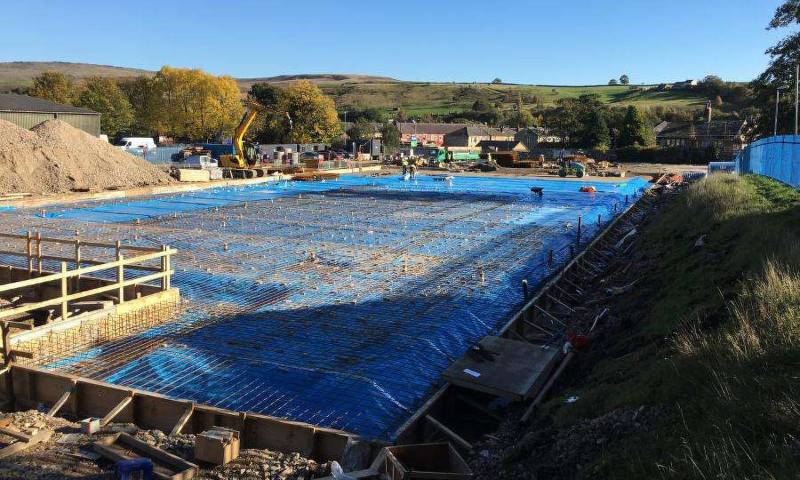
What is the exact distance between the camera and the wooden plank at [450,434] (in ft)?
23.6

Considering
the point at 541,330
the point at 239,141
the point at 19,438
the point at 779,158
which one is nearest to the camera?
the point at 19,438

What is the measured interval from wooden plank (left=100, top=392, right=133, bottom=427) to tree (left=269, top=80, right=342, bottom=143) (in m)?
67.4

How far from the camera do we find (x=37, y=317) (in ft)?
39.9

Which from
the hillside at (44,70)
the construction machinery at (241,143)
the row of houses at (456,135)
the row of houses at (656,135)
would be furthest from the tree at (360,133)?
the hillside at (44,70)

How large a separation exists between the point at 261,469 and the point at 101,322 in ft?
18.0

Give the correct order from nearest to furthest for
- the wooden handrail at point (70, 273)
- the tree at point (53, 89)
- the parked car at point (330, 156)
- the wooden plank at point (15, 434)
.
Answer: the wooden plank at point (15, 434) < the wooden handrail at point (70, 273) < the parked car at point (330, 156) < the tree at point (53, 89)

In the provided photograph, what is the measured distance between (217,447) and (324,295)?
682cm

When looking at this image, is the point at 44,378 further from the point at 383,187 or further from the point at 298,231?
the point at 383,187

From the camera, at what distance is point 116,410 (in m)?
7.71

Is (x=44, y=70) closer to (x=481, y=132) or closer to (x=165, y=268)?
(x=481, y=132)

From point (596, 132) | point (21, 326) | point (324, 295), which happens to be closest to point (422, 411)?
point (324, 295)

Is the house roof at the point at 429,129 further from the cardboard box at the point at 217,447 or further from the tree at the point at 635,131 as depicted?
the cardboard box at the point at 217,447

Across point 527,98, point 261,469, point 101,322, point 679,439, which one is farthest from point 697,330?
point 527,98

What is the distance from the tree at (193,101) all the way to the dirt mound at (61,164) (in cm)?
3908
